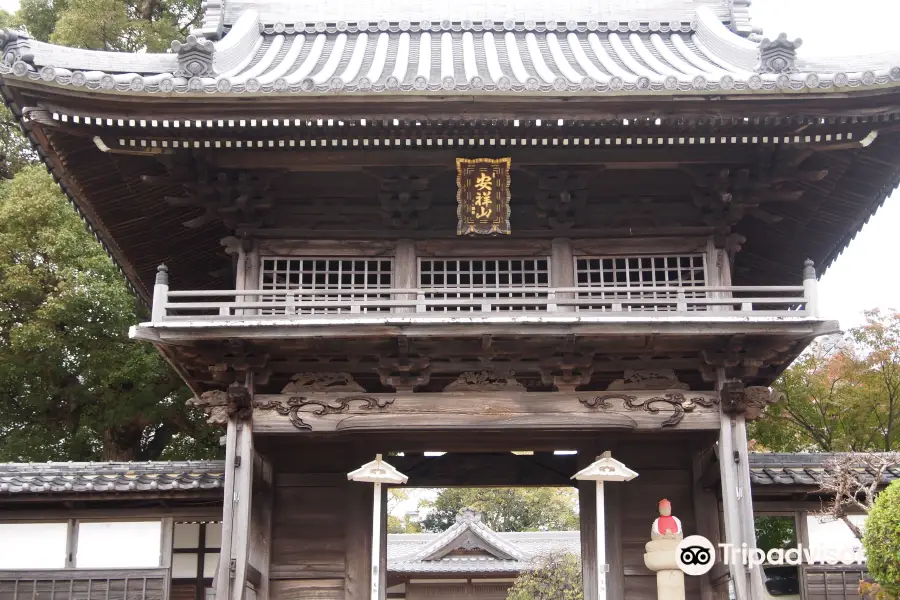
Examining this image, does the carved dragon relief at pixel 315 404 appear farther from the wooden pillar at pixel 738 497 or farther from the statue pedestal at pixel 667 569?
the wooden pillar at pixel 738 497

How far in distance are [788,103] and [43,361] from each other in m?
17.9

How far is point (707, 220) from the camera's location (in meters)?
12.1

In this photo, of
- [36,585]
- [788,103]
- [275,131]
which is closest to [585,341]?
[788,103]

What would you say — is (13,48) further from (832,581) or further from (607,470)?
(832,581)

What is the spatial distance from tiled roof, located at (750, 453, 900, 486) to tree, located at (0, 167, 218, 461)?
1391 cm

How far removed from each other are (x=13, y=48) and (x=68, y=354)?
45.1 ft

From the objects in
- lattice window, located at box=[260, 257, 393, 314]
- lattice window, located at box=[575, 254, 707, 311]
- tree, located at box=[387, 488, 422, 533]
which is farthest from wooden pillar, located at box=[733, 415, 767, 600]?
tree, located at box=[387, 488, 422, 533]

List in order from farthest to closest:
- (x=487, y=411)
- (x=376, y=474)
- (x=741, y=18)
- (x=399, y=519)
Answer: (x=399, y=519) < (x=741, y=18) < (x=487, y=411) < (x=376, y=474)

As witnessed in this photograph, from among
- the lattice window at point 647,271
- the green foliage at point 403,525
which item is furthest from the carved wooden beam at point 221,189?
the green foliage at point 403,525

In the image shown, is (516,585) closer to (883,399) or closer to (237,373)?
(883,399)

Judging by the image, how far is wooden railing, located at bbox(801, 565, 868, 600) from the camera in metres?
12.7

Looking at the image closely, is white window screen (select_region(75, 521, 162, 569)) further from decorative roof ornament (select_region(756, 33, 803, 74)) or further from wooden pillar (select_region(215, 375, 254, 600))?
decorative roof ornament (select_region(756, 33, 803, 74))

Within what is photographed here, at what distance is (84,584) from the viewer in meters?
12.7

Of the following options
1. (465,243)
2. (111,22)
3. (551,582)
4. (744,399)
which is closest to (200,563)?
(465,243)
